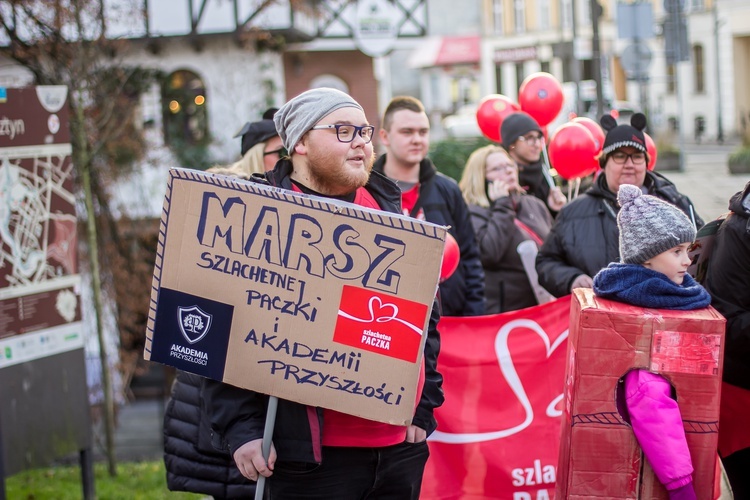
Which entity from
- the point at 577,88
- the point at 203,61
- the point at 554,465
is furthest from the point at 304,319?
the point at 203,61

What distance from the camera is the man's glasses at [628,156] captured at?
4773 mm

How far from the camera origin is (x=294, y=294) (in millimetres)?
3037

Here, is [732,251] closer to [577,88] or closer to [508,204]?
[508,204]

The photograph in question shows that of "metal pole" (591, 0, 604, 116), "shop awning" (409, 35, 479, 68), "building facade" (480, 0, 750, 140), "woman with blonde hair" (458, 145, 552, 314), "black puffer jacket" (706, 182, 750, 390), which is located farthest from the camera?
"shop awning" (409, 35, 479, 68)

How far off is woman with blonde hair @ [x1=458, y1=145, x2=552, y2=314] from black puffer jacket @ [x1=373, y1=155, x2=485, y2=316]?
56 centimetres

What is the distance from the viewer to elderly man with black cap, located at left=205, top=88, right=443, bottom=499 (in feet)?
10.0

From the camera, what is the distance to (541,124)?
24.5 feet

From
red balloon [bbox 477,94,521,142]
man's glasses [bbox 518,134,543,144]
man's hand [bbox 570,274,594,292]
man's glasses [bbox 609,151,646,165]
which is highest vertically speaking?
red balloon [bbox 477,94,521,142]

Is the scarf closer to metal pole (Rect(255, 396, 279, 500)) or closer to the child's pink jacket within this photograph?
the child's pink jacket

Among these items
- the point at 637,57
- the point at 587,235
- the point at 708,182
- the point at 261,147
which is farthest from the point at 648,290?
the point at 708,182

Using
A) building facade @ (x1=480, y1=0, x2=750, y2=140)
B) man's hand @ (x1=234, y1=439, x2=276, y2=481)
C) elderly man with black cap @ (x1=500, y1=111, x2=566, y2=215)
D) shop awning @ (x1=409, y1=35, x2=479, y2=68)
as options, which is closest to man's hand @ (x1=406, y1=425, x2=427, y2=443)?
man's hand @ (x1=234, y1=439, x2=276, y2=481)

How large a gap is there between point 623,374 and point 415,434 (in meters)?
0.73

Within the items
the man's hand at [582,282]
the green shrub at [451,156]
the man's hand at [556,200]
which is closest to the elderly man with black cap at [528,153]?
the man's hand at [556,200]

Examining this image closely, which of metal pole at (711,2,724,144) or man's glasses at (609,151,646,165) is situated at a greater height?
metal pole at (711,2,724,144)
